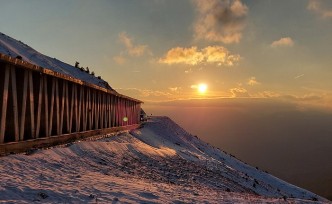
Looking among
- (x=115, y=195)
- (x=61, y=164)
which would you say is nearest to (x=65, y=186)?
(x=115, y=195)

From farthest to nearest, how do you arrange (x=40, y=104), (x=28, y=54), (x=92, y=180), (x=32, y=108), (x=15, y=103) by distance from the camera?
(x=28, y=54)
(x=40, y=104)
(x=32, y=108)
(x=15, y=103)
(x=92, y=180)

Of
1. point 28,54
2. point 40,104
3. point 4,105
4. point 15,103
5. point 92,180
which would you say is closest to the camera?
point 92,180

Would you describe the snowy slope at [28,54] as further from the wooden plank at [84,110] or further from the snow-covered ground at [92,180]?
the snow-covered ground at [92,180]

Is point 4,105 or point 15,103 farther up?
point 15,103

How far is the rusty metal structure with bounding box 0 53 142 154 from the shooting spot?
15.9 meters

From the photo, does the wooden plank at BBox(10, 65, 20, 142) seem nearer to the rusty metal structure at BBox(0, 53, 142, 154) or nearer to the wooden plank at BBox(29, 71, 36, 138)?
the rusty metal structure at BBox(0, 53, 142, 154)

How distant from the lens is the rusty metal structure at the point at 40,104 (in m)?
15.9

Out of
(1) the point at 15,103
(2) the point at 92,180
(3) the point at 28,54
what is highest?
(3) the point at 28,54

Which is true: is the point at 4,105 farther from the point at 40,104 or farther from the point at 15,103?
the point at 40,104

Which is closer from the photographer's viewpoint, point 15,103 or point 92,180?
point 92,180

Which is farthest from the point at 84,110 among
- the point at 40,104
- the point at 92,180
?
the point at 92,180

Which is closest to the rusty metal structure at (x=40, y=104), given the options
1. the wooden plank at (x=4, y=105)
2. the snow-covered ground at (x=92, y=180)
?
the wooden plank at (x=4, y=105)

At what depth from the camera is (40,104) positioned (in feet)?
61.2

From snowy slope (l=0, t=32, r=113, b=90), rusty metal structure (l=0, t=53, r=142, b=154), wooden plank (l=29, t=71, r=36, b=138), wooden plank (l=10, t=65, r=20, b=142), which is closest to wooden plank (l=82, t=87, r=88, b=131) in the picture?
rusty metal structure (l=0, t=53, r=142, b=154)
